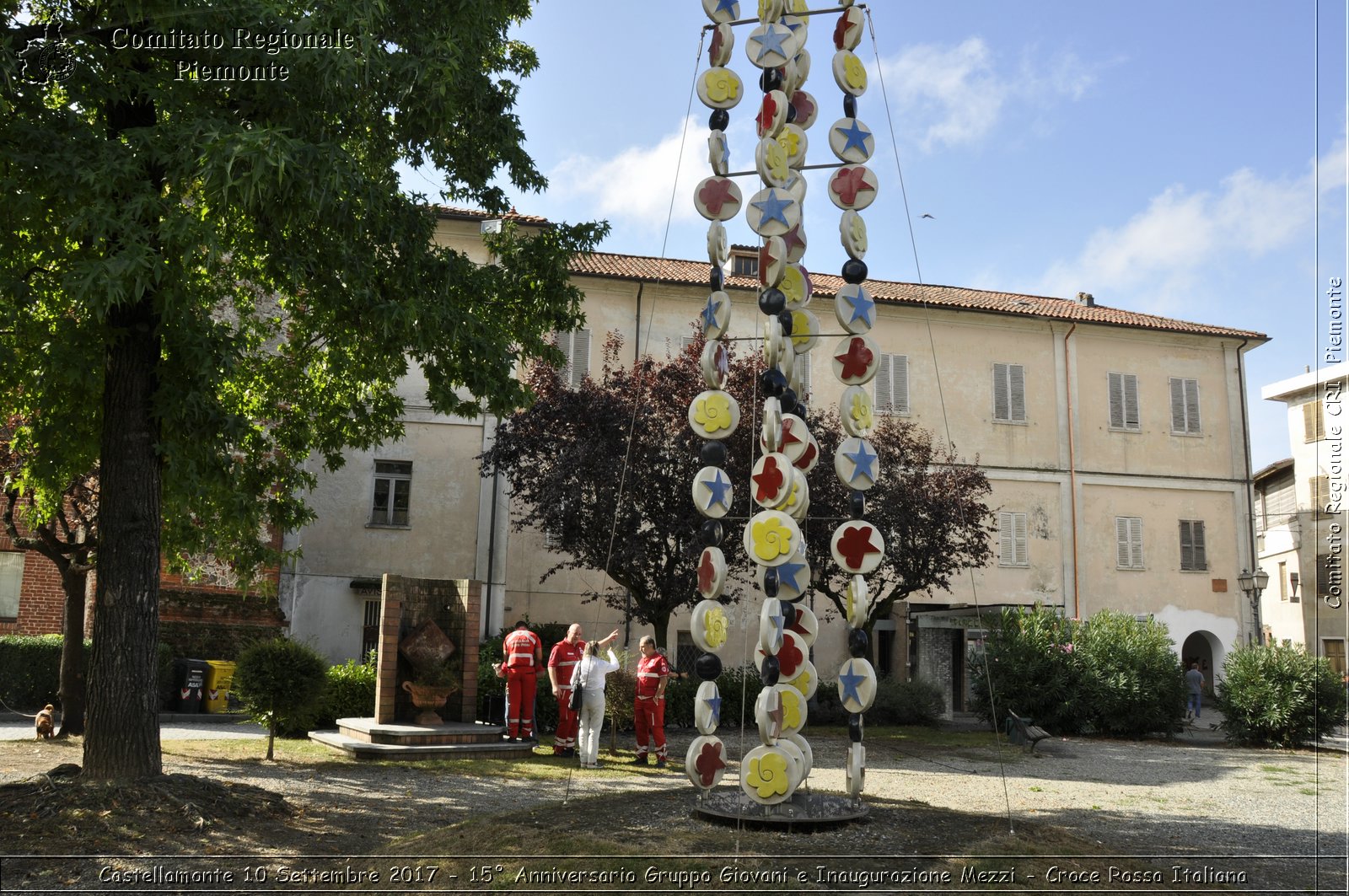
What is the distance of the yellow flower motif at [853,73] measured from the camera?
8.91 m

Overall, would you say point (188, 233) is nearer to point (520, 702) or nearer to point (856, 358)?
point (856, 358)

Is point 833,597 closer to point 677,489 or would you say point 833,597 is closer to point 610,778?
point 677,489

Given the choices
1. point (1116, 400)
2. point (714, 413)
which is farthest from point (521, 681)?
point (1116, 400)

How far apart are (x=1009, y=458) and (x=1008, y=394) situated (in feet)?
6.09

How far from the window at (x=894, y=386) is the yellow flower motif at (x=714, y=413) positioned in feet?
72.3

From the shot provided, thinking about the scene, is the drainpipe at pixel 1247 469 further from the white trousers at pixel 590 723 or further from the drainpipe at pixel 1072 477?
the white trousers at pixel 590 723

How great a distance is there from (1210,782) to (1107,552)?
17.0m

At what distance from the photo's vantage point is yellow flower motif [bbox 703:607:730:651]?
25.9 feet

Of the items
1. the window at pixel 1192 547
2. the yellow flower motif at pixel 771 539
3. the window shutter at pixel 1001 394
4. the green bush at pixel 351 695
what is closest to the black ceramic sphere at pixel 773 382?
the yellow flower motif at pixel 771 539

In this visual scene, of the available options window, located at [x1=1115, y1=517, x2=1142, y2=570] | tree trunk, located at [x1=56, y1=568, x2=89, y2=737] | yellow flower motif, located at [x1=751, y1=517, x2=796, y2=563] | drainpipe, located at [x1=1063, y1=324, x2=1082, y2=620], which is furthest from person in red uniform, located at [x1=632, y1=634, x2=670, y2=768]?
window, located at [x1=1115, y1=517, x2=1142, y2=570]

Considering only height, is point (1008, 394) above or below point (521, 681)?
above

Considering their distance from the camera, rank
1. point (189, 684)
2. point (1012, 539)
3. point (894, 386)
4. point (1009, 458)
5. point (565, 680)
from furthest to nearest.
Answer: point (1009, 458)
point (894, 386)
point (1012, 539)
point (189, 684)
point (565, 680)

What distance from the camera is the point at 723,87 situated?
8.77 m

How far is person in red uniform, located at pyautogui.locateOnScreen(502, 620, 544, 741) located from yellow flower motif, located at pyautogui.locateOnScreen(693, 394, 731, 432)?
23.6 feet
